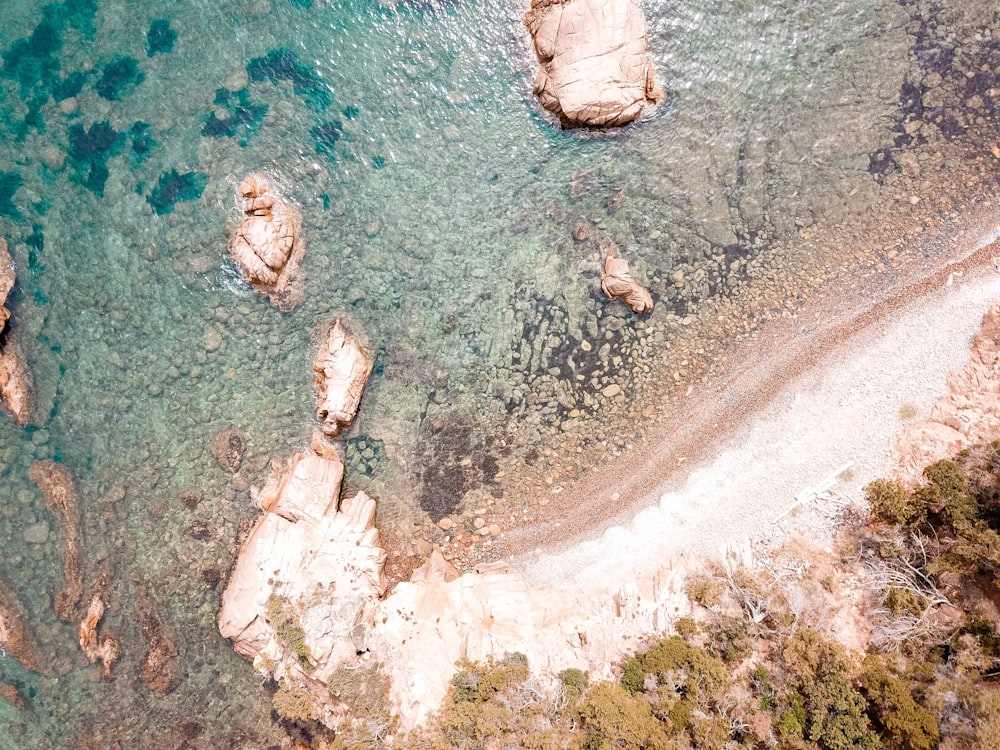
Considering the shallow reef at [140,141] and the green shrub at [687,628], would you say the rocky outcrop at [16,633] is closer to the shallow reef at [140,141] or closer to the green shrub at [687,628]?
the shallow reef at [140,141]

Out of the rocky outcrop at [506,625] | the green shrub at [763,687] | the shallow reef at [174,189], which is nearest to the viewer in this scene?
the green shrub at [763,687]

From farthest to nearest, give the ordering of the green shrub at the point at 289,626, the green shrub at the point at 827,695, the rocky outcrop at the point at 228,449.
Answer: the rocky outcrop at the point at 228,449, the green shrub at the point at 289,626, the green shrub at the point at 827,695

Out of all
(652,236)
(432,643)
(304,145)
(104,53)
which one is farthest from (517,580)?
(104,53)

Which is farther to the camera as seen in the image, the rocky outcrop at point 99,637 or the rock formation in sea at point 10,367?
the rocky outcrop at point 99,637

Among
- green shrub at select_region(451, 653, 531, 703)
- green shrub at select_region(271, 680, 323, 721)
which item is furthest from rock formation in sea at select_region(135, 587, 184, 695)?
green shrub at select_region(451, 653, 531, 703)

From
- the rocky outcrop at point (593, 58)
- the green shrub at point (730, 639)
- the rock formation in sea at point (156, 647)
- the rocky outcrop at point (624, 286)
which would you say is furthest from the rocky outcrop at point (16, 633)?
the rocky outcrop at point (593, 58)

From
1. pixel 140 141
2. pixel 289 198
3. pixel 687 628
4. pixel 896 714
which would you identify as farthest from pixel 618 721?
pixel 140 141

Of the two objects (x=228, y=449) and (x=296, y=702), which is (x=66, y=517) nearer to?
(x=228, y=449)
